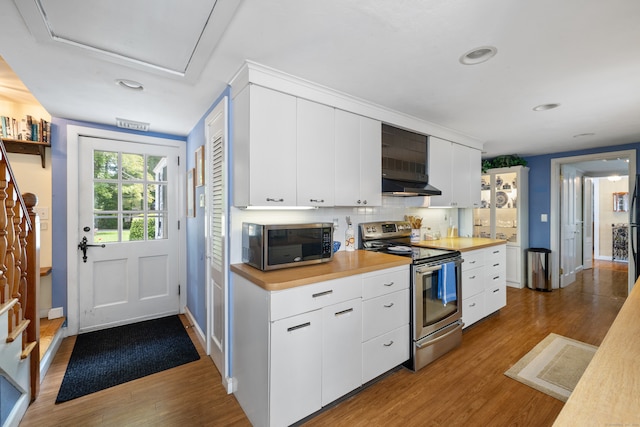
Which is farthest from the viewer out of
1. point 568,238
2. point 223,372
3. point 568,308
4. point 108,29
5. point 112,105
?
point 568,238

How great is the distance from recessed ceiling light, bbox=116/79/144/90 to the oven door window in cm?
263

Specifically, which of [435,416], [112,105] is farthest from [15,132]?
[435,416]

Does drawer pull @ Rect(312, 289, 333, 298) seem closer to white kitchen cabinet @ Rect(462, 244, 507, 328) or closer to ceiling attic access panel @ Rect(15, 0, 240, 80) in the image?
ceiling attic access panel @ Rect(15, 0, 240, 80)

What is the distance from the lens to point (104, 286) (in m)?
3.09

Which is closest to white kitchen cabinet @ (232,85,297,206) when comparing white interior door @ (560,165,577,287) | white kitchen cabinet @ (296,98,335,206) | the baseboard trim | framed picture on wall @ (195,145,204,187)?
white kitchen cabinet @ (296,98,335,206)

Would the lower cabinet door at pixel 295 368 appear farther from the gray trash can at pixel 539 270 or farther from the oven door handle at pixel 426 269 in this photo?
the gray trash can at pixel 539 270

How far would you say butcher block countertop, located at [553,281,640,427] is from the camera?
64 cm

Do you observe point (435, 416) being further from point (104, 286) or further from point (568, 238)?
point (568, 238)

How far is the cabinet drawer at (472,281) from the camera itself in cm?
293

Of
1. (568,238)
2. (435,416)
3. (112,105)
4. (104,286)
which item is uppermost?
(112,105)

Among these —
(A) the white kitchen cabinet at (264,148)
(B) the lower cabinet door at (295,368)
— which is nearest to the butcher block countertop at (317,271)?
(B) the lower cabinet door at (295,368)

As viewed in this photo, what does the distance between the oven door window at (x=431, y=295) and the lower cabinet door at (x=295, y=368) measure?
3.33 ft

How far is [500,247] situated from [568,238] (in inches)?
106

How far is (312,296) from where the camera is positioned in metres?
1.73
